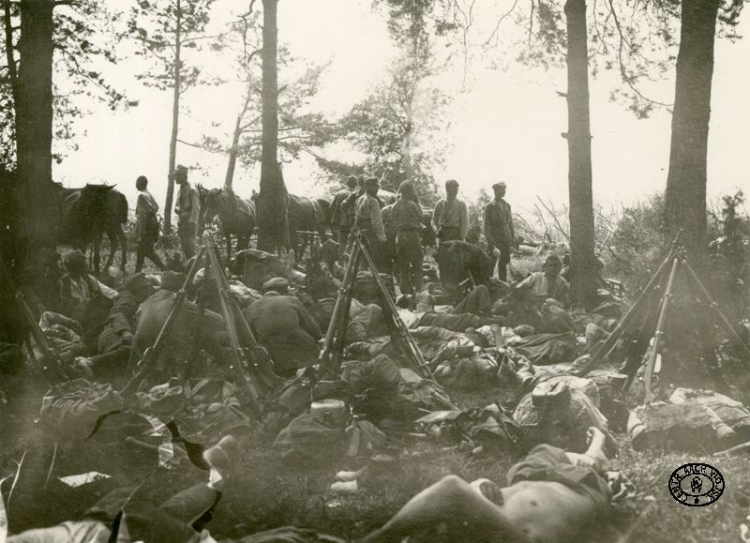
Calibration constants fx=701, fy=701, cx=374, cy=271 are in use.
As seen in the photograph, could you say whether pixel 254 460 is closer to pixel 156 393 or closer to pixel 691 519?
pixel 156 393

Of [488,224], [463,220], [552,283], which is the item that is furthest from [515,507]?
[488,224]

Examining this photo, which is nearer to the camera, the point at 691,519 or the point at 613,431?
the point at 691,519

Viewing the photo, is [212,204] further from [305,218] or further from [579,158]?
[579,158]

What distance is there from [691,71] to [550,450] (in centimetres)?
534

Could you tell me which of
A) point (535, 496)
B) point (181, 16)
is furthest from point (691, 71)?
point (181, 16)

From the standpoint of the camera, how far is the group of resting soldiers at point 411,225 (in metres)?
11.2

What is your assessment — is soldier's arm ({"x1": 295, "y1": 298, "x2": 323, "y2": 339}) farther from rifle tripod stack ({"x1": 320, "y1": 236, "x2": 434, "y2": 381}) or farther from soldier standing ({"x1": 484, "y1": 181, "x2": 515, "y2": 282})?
soldier standing ({"x1": 484, "y1": 181, "x2": 515, "y2": 282})

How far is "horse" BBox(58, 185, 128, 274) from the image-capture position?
12.4 meters

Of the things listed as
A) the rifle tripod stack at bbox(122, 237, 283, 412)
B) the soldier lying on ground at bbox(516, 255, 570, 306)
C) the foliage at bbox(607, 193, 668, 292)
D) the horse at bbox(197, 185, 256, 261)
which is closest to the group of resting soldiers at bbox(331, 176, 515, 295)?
the soldier lying on ground at bbox(516, 255, 570, 306)

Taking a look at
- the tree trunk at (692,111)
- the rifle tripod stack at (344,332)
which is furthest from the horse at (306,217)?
the tree trunk at (692,111)

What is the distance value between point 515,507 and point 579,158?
27.9ft

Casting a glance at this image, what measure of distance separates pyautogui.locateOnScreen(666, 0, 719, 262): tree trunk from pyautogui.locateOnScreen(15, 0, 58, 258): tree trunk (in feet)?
26.5

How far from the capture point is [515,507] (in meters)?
3.53

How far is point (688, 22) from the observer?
25.5 ft
